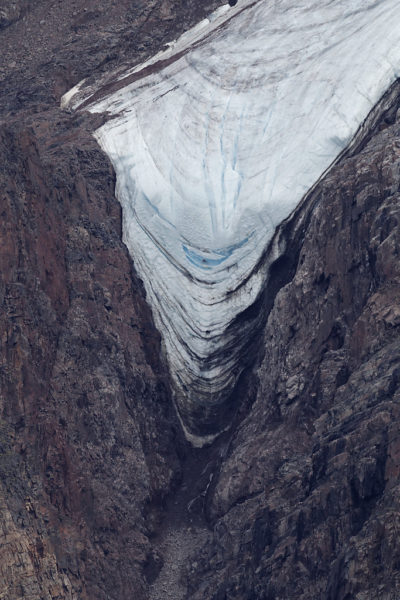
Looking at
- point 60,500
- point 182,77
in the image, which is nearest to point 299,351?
point 60,500

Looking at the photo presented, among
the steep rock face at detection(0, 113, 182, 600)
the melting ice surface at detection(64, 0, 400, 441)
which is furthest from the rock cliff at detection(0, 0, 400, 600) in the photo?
the melting ice surface at detection(64, 0, 400, 441)

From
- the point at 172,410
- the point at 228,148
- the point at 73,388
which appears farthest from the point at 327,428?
the point at 228,148

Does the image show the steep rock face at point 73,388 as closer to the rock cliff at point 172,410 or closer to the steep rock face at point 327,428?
the rock cliff at point 172,410

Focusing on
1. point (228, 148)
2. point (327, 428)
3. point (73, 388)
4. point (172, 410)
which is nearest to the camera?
point (327, 428)

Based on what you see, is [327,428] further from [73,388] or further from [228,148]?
[228,148]

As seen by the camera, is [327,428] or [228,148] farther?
[228,148]

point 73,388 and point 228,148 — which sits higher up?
point 228,148

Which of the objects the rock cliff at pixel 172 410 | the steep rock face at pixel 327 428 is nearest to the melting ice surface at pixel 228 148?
the rock cliff at pixel 172 410
